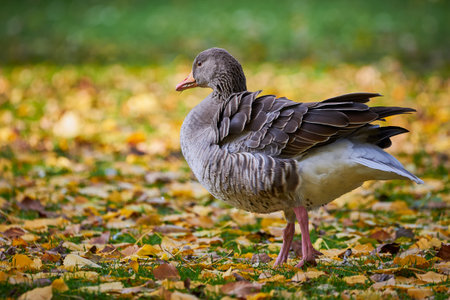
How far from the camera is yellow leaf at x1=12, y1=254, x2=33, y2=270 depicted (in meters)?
3.51

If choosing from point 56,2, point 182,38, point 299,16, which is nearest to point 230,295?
point 182,38

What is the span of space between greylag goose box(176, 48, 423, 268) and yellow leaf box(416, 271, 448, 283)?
600 millimetres

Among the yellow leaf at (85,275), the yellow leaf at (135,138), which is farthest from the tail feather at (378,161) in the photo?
the yellow leaf at (135,138)

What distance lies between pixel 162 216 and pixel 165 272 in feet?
6.46

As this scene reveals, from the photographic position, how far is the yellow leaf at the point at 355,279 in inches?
130

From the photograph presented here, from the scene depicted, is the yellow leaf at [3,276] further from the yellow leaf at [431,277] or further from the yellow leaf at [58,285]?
the yellow leaf at [431,277]

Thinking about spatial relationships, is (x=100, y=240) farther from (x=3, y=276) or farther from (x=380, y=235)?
(x=380, y=235)

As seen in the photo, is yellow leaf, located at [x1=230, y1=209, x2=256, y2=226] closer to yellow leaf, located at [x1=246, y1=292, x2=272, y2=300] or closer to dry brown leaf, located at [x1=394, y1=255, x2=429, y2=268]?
dry brown leaf, located at [x1=394, y1=255, x2=429, y2=268]

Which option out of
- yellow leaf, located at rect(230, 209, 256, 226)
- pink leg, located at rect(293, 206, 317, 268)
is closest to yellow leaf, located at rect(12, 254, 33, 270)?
pink leg, located at rect(293, 206, 317, 268)

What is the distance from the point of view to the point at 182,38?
16469mm

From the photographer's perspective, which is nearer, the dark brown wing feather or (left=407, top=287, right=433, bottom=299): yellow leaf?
(left=407, top=287, right=433, bottom=299): yellow leaf

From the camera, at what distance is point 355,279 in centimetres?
332

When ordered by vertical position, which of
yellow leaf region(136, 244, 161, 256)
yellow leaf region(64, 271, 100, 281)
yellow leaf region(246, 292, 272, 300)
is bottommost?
yellow leaf region(246, 292, 272, 300)

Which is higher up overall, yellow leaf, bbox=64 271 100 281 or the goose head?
the goose head
